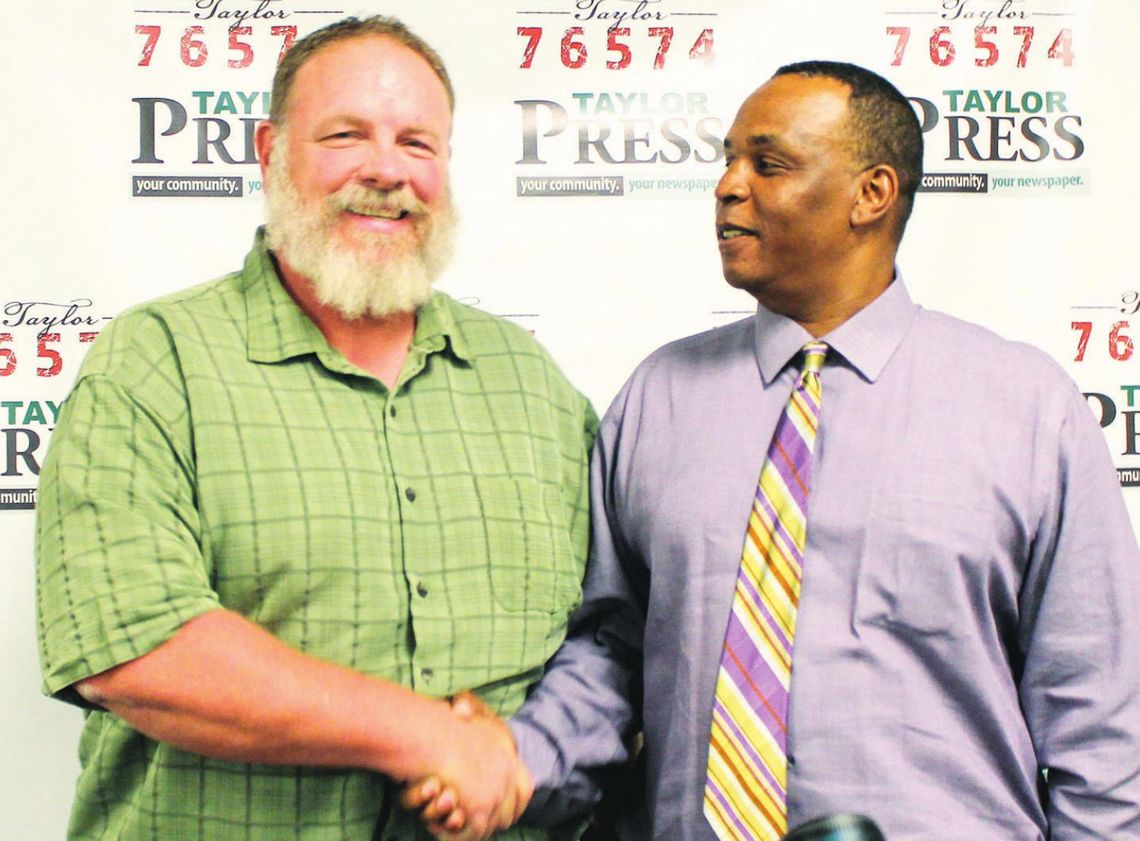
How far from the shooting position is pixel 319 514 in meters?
1.21

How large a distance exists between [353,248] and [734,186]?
43cm

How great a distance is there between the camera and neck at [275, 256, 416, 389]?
4.45 feet

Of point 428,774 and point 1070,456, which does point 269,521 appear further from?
point 1070,456

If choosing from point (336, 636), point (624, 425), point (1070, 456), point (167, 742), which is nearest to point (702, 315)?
point (624, 425)

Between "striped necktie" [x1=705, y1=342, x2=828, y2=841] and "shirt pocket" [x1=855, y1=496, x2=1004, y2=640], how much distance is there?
0.08 meters

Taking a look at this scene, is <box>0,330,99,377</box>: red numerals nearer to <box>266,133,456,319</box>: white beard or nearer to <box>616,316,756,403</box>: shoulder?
<box>266,133,456,319</box>: white beard

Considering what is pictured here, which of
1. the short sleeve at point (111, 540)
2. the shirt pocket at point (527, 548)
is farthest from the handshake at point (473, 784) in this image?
the short sleeve at point (111, 540)

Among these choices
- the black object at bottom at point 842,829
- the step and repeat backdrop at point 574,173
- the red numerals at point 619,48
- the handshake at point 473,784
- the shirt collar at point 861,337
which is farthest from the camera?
the red numerals at point 619,48

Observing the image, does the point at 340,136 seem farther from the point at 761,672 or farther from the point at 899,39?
the point at 899,39

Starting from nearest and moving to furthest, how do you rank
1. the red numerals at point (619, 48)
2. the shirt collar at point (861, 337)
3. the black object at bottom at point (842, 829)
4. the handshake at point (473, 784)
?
the black object at bottom at point (842, 829), the handshake at point (473, 784), the shirt collar at point (861, 337), the red numerals at point (619, 48)

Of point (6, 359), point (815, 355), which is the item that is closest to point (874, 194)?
point (815, 355)

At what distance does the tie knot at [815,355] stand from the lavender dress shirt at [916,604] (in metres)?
0.01

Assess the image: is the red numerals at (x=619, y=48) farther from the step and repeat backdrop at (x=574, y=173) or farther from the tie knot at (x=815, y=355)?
the tie knot at (x=815, y=355)

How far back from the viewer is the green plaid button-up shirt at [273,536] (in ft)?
3.70
